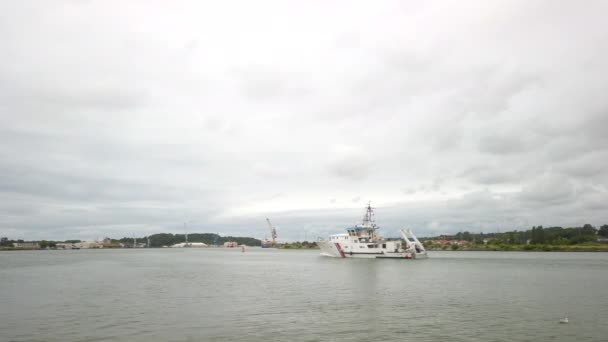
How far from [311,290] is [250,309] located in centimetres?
1459

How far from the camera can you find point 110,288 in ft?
173

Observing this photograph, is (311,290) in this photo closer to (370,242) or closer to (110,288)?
(110,288)

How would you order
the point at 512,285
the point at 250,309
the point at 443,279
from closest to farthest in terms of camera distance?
1. the point at 250,309
2. the point at 512,285
3. the point at 443,279

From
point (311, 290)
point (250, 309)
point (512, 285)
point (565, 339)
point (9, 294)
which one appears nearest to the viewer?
point (565, 339)

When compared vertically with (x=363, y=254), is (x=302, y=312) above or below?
above

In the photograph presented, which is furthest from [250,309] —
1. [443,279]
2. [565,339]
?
[443,279]

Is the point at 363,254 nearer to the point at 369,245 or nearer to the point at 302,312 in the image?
the point at 369,245

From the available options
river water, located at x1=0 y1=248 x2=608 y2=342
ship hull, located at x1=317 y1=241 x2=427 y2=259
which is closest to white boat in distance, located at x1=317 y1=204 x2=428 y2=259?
ship hull, located at x1=317 y1=241 x2=427 y2=259

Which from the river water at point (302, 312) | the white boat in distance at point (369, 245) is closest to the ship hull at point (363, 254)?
the white boat in distance at point (369, 245)

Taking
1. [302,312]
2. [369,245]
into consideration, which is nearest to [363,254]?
[369,245]

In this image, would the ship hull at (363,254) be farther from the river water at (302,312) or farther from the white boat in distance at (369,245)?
the river water at (302,312)

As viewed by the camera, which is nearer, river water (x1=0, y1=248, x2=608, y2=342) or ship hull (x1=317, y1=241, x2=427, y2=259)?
river water (x1=0, y1=248, x2=608, y2=342)

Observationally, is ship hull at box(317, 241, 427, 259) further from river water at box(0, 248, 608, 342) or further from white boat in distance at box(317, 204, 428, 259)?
river water at box(0, 248, 608, 342)

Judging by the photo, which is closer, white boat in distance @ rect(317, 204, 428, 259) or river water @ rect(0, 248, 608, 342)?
river water @ rect(0, 248, 608, 342)
